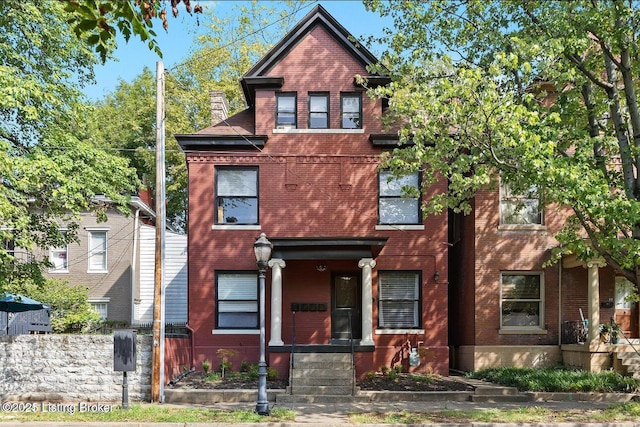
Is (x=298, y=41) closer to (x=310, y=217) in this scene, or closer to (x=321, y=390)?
(x=310, y=217)

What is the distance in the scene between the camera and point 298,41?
20453 mm

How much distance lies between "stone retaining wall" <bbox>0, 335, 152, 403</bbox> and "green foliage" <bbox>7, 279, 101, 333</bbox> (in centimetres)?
1061

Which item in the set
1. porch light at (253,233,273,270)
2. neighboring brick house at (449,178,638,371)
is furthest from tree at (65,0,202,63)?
neighboring brick house at (449,178,638,371)

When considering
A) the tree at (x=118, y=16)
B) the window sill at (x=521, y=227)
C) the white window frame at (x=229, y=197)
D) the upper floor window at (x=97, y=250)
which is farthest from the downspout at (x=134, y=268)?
the tree at (x=118, y=16)

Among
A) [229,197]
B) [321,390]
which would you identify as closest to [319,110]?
[229,197]

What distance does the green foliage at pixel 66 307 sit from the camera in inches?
1029

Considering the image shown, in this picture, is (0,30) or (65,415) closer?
(65,415)

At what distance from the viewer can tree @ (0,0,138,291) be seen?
48.6 ft

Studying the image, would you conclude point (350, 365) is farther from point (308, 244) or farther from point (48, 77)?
point (48, 77)

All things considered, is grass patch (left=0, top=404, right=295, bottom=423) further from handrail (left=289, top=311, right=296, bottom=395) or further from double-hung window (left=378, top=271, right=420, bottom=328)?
double-hung window (left=378, top=271, right=420, bottom=328)

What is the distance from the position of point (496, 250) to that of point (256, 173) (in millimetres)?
7948

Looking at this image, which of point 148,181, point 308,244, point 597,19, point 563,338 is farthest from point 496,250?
point 148,181

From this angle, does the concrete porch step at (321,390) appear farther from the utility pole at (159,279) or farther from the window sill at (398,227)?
the window sill at (398,227)

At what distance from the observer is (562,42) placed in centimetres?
1291
